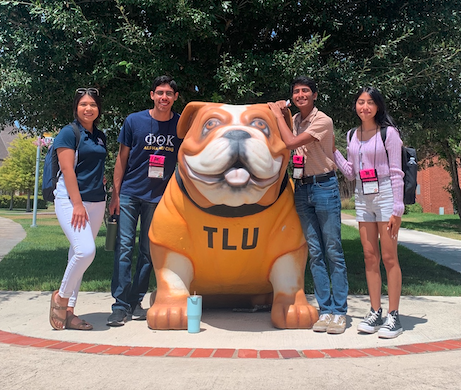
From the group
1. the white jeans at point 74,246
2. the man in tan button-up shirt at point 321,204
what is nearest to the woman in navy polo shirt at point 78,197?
the white jeans at point 74,246

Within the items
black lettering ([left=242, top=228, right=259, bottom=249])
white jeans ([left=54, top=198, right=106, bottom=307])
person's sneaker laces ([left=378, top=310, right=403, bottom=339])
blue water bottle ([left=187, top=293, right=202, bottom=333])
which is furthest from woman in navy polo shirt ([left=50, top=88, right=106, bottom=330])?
person's sneaker laces ([left=378, top=310, right=403, bottom=339])

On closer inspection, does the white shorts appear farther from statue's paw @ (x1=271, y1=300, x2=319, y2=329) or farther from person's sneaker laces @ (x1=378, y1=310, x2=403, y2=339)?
statue's paw @ (x1=271, y1=300, x2=319, y2=329)

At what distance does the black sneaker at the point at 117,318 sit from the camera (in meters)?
3.76

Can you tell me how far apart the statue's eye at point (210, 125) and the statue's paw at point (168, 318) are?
140 centimetres

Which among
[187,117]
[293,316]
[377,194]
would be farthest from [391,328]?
[187,117]

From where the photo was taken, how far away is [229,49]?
21.3 feet

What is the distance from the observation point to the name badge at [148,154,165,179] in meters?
3.85

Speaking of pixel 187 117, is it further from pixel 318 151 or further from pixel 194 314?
pixel 194 314

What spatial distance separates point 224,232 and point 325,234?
798 millimetres

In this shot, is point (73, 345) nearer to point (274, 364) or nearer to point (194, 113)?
point (274, 364)

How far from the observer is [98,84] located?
6.29m

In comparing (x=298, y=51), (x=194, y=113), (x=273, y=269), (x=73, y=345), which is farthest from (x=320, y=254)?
(x=298, y=51)

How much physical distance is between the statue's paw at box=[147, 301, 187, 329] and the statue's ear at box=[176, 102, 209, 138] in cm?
140

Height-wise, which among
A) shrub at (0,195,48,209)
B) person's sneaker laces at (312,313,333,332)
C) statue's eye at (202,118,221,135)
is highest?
statue's eye at (202,118,221,135)
